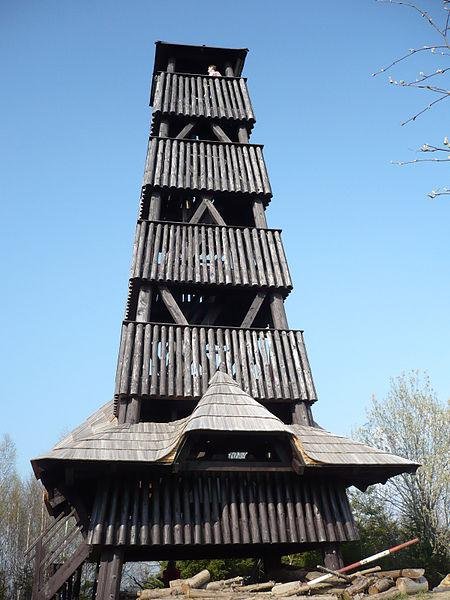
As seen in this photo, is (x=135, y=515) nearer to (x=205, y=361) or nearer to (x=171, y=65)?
(x=205, y=361)

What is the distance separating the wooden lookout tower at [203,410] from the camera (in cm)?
716

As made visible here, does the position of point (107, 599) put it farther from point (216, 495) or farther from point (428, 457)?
point (428, 457)

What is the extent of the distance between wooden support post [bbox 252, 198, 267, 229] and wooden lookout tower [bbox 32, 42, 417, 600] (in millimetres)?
36

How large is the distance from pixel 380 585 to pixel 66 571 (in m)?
4.30

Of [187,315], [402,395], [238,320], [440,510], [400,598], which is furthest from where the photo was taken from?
[402,395]

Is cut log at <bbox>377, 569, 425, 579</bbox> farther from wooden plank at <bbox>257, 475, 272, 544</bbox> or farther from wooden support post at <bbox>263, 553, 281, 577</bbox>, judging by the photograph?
wooden support post at <bbox>263, 553, 281, 577</bbox>

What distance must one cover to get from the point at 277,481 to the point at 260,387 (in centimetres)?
178

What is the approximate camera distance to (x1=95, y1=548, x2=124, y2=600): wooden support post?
6.76m

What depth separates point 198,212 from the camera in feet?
37.6

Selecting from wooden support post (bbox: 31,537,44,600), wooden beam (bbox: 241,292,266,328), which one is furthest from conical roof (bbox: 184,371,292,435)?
wooden support post (bbox: 31,537,44,600)

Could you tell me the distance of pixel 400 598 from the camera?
21.3 feet

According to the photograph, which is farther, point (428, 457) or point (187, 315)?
point (428, 457)

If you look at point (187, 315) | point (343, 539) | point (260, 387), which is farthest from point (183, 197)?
point (343, 539)

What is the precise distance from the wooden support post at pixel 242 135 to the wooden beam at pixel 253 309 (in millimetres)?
4322
